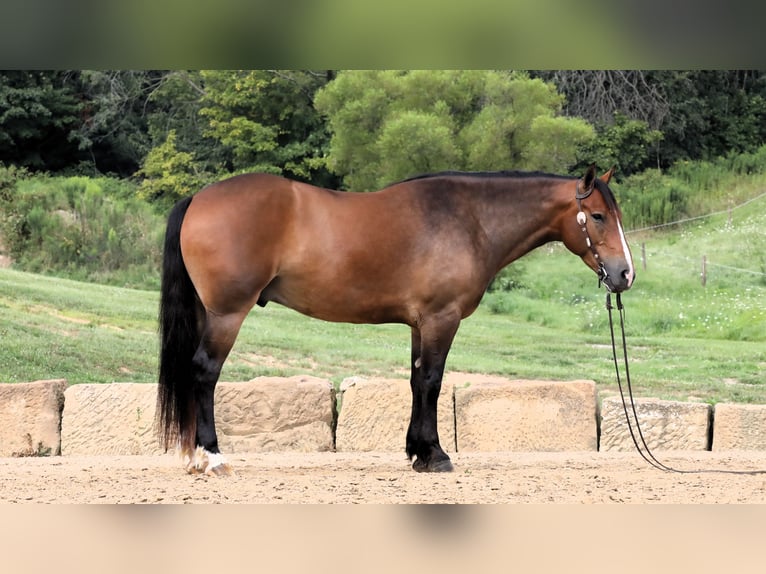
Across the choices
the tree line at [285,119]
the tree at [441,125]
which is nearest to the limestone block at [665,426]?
the tree at [441,125]

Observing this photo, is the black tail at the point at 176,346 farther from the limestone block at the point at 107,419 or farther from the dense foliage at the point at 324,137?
the dense foliage at the point at 324,137

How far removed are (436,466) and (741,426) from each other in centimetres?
284

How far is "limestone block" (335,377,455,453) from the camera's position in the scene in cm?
855

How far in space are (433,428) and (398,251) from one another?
3.99 feet

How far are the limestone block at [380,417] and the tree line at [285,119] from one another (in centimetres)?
952

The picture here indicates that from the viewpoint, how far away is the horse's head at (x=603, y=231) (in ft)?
23.3

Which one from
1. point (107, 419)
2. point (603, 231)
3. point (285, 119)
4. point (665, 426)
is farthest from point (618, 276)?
point (285, 119)

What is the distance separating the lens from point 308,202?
6.97 meters

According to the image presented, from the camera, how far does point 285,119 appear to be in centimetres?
2078

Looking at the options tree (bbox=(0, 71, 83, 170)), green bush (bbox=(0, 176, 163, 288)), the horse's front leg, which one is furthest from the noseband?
tree (bbox=(0, 71, 83, 170))

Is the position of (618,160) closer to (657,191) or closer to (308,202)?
(657,191)

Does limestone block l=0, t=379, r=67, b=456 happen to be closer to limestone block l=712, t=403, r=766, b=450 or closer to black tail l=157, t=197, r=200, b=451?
black tail l=157, t=197, r=200, b=451

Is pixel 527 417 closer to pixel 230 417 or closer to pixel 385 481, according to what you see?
pixel 385 481

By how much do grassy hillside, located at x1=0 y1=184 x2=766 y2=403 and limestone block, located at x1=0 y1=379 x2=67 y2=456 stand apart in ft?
14.2
